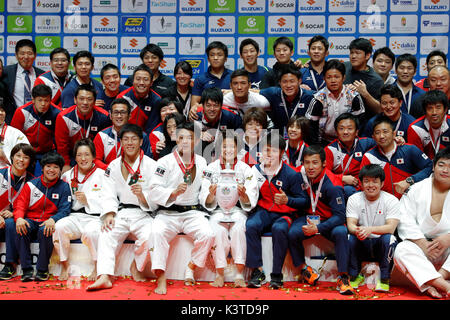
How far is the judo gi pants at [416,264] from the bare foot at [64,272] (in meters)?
2.92

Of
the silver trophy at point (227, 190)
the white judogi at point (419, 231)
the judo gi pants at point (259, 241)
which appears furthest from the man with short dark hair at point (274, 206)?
the white judogi at point (419, 231)

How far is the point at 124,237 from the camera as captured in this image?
451cm

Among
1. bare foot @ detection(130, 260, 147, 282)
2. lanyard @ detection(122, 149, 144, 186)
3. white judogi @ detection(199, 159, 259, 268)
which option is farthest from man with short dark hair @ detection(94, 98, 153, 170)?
bare foot @ detection(130, 260, 147, 282)

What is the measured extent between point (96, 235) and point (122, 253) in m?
0.31

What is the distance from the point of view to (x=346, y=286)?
4047 millimetres

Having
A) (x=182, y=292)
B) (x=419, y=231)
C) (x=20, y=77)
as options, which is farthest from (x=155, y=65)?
(x=419, y=231)

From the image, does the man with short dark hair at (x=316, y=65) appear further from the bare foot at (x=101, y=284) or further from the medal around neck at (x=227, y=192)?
the bare foot at (x=101, y=284)

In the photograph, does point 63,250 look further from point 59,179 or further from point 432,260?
point 432,260

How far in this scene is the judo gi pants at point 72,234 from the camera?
4473 millimetres

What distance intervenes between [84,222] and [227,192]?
1.42m

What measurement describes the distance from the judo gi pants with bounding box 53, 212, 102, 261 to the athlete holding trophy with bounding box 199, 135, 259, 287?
3.36ft

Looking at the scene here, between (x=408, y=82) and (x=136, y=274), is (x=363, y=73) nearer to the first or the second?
(x=408, y=82)

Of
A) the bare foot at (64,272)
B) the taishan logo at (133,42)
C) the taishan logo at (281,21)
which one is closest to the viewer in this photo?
the bare foot at (64,272)

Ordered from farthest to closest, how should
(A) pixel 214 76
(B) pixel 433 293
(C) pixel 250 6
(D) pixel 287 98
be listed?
(C) pixel 250 6 < (A) pixel 214 76 < (D) pixel 287 98 < (B) pixel 433 293
